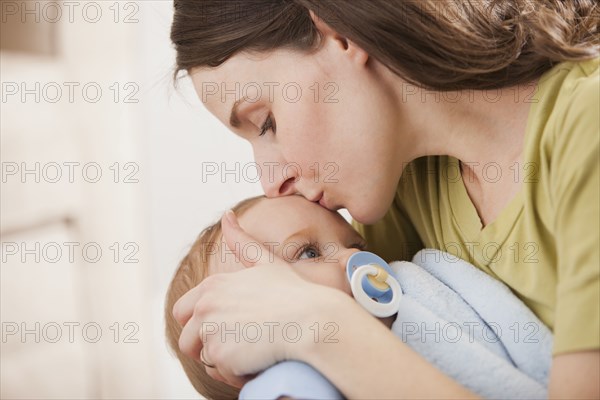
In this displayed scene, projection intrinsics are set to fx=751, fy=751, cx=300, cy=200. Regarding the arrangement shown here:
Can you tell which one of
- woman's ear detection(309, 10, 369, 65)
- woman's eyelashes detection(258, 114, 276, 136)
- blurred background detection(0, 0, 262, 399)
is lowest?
blurred background detection(0, 0, 262, 399)

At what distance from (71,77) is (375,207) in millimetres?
1149

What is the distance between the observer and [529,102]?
1.14 metres

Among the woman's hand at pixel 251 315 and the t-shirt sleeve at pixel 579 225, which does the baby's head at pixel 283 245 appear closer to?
the woman's hand at pixel 251 315

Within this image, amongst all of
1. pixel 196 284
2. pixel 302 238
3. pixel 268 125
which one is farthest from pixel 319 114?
pixel 196 284

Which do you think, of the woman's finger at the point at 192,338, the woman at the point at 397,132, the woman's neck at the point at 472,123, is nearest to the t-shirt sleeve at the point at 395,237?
the woman at the point at 397,132

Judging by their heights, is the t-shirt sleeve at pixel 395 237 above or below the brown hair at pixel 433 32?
below

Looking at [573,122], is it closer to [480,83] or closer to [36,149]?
[480,83]

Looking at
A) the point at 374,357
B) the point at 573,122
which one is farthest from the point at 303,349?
the point at 573,122

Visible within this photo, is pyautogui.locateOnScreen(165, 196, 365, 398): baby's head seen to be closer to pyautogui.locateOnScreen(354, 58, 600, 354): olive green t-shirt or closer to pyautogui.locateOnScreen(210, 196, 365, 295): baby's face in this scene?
pyautogui.locateOnScreen(210, 196, 365, 295): baby's face

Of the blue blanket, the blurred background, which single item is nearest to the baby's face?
the blue blanket

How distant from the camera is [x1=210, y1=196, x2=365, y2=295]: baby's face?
3.68 ft

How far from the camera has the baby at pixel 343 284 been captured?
3.28 feet

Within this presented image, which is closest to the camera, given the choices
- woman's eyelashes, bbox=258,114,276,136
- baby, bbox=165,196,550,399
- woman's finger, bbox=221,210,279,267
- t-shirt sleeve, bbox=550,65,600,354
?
t-shirt sleeve, bbox=550,65,600,354

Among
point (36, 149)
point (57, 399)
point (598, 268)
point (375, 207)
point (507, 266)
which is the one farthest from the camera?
point (57, 399)
